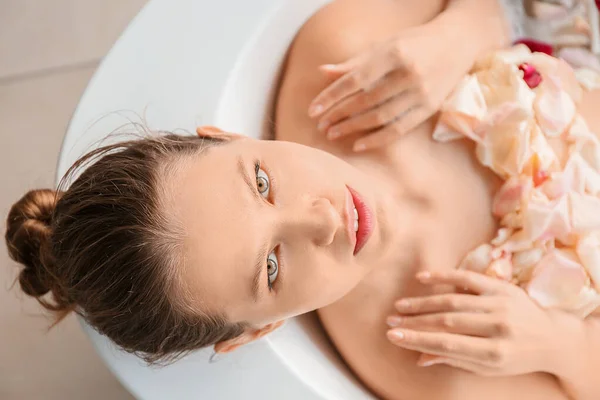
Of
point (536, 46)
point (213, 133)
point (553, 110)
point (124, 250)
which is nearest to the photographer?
point (124, 250)

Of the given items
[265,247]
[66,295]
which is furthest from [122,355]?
A: [265,247]

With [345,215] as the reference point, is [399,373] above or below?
below

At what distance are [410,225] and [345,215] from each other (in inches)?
6.5

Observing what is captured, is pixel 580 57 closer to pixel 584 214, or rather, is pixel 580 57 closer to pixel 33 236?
pixel 584 214

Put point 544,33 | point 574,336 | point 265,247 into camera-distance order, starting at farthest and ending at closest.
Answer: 1. point 544,33
2. point 574,336
3. point 265,247

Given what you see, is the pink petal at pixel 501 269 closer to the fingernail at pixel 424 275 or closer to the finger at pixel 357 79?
the fingernail at pixel 424 275

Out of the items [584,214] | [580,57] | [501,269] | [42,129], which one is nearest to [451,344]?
[501,269]

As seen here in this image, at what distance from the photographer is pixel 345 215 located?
62 centimetres

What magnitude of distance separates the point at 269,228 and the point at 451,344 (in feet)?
0.81

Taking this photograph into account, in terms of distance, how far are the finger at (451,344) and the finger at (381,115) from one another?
26cm

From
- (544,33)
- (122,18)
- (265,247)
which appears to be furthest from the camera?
(122,18)

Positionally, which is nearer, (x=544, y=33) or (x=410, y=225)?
(x=410, y=225)

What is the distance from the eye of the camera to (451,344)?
2.11 feet

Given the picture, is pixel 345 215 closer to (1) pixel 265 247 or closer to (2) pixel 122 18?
(1) pixel 265 247
